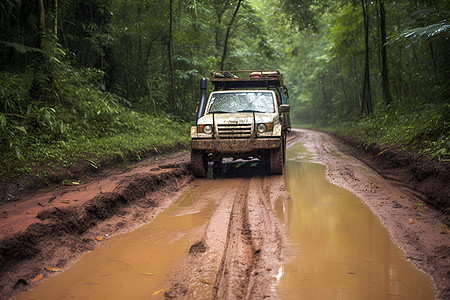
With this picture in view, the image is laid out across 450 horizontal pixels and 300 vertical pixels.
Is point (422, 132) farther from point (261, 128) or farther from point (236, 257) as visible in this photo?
point (236, 257)

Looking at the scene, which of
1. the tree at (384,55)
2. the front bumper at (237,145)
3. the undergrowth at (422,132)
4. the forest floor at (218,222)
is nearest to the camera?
the forest floor at (218,222)

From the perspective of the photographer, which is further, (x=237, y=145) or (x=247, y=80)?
(x=247, y=80)

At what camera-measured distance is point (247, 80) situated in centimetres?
905

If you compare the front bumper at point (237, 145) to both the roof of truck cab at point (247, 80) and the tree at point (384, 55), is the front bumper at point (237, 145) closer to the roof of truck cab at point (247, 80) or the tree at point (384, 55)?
the roof of truck cab at point (247, 80)

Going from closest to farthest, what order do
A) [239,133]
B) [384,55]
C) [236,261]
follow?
1. [236,261]
2. [239,133]
3. [384,55]

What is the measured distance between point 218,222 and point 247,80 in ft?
18.2

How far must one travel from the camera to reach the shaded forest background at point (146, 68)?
7551mm

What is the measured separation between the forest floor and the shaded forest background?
1203 mm

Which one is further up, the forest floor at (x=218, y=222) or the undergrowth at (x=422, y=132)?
the undergrowth at (x=422, y=132)

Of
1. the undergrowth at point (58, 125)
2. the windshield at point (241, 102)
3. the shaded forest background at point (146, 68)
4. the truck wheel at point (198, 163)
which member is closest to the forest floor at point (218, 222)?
the truck wheel at point (198, 163)

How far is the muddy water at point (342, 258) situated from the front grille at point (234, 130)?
8.20 ft

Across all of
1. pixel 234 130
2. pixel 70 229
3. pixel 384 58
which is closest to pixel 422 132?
pixel 234 130

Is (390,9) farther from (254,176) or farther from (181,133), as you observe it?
(254,176)

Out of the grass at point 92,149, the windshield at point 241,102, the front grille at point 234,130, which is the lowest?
the grass at point 92,149
